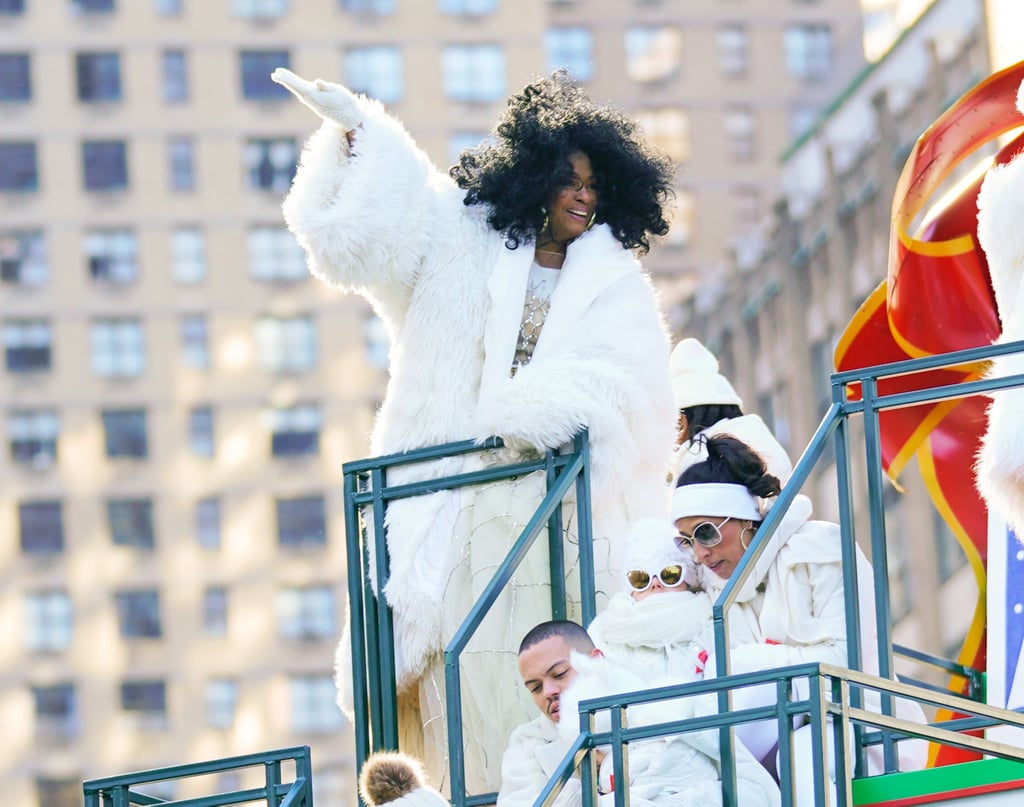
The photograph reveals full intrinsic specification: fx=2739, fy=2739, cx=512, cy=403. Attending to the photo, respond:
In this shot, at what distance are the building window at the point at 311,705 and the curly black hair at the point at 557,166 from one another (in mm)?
62798

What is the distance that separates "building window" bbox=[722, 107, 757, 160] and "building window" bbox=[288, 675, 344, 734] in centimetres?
2857

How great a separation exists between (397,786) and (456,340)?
6.23ft

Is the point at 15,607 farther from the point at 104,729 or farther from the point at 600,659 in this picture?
the point at 600,659

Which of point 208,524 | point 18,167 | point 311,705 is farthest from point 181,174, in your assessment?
point 311,705

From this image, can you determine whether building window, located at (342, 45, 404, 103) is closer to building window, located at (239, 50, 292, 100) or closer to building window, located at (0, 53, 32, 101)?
building window, located at (239, 50, 292, 100)

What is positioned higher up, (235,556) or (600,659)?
(235,556)

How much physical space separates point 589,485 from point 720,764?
63.3 inches

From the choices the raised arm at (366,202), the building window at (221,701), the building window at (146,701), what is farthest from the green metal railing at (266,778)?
the building window at (146,701)

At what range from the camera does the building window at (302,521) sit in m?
71.8

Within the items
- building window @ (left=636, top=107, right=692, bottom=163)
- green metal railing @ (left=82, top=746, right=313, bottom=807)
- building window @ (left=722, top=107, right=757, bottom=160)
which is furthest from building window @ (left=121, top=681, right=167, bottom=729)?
green metal railing @ (left=82, top=746, right=313, bottom=807)

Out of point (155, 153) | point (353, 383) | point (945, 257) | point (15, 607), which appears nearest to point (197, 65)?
point (155, 153)

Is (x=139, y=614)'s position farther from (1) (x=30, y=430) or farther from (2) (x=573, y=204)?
(2) (x=573, y=204)

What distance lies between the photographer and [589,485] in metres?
8.15

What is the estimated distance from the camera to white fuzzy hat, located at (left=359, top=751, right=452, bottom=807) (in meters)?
6.91
